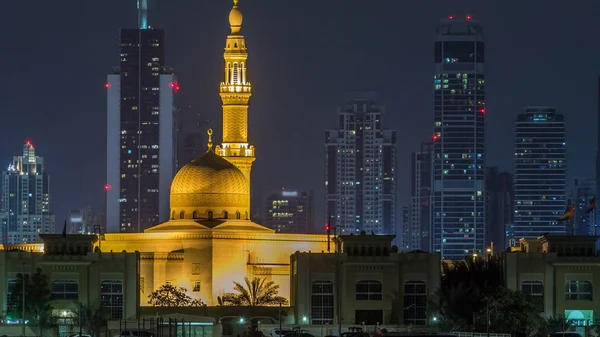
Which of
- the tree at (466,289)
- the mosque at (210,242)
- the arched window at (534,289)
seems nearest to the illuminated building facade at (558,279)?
the arched window at (534,289)

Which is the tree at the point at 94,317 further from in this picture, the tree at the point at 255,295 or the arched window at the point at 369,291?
the arched window at the point at 369,291

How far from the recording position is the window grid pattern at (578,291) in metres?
96.9

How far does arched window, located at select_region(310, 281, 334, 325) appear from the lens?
96338 mm

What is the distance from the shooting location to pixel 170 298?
10150cm

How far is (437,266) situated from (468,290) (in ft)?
13.6

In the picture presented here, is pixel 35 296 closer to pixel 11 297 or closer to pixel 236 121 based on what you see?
pixel 11 297

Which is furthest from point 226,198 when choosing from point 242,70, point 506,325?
point 506,325

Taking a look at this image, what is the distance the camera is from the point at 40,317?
9038cm

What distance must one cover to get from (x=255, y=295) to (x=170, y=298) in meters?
4.80

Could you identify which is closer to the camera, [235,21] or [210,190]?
[210,190]

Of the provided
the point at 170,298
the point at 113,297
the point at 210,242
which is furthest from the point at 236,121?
the point at 113,297

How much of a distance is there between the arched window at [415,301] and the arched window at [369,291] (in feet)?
4.49

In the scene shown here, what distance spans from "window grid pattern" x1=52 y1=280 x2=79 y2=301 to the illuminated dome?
13402 millimetres

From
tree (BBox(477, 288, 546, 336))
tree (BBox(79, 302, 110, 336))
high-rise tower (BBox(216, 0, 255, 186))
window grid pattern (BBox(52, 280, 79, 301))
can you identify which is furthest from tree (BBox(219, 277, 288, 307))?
tree (BBox(477, 288, 546, 336))
